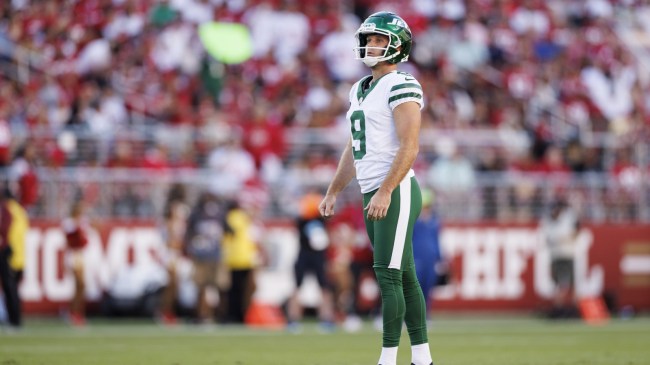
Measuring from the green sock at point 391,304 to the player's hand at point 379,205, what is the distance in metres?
0.38

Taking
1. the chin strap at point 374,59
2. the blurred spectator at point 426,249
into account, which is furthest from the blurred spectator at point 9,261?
the chin strap at point 374,59

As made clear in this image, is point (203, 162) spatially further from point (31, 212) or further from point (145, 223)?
point (31, 212)

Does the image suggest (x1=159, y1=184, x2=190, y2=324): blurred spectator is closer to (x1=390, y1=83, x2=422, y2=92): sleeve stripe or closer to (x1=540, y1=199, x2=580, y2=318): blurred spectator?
(x1=540, y1=199, x2=580, y2=318): blurred spectator

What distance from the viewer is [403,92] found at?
27.0 feet

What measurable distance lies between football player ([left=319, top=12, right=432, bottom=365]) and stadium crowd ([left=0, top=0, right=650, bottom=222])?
1036cm

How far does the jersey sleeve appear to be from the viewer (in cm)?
823

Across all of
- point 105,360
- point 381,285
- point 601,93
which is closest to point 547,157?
point 601,93

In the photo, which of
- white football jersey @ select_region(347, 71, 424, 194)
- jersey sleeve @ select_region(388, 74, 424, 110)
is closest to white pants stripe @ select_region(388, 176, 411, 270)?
white football jersey @ select_region(347, 71, 424, 194)

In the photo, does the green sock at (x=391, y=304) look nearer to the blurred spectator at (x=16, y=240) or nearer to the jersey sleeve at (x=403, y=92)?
the jersey sleeve at (x=403, y=92)

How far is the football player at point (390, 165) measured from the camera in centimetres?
818

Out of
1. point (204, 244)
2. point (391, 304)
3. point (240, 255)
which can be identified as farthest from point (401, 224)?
point (240, 255)

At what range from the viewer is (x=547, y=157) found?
2292 cm

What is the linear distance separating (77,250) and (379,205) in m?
10.9

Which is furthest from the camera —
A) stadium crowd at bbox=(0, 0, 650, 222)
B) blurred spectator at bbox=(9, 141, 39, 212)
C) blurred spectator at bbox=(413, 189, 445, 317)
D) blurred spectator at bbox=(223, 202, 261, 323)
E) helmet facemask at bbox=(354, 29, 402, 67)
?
stadium crowd at bbox=(0, 0, 650, 222)
